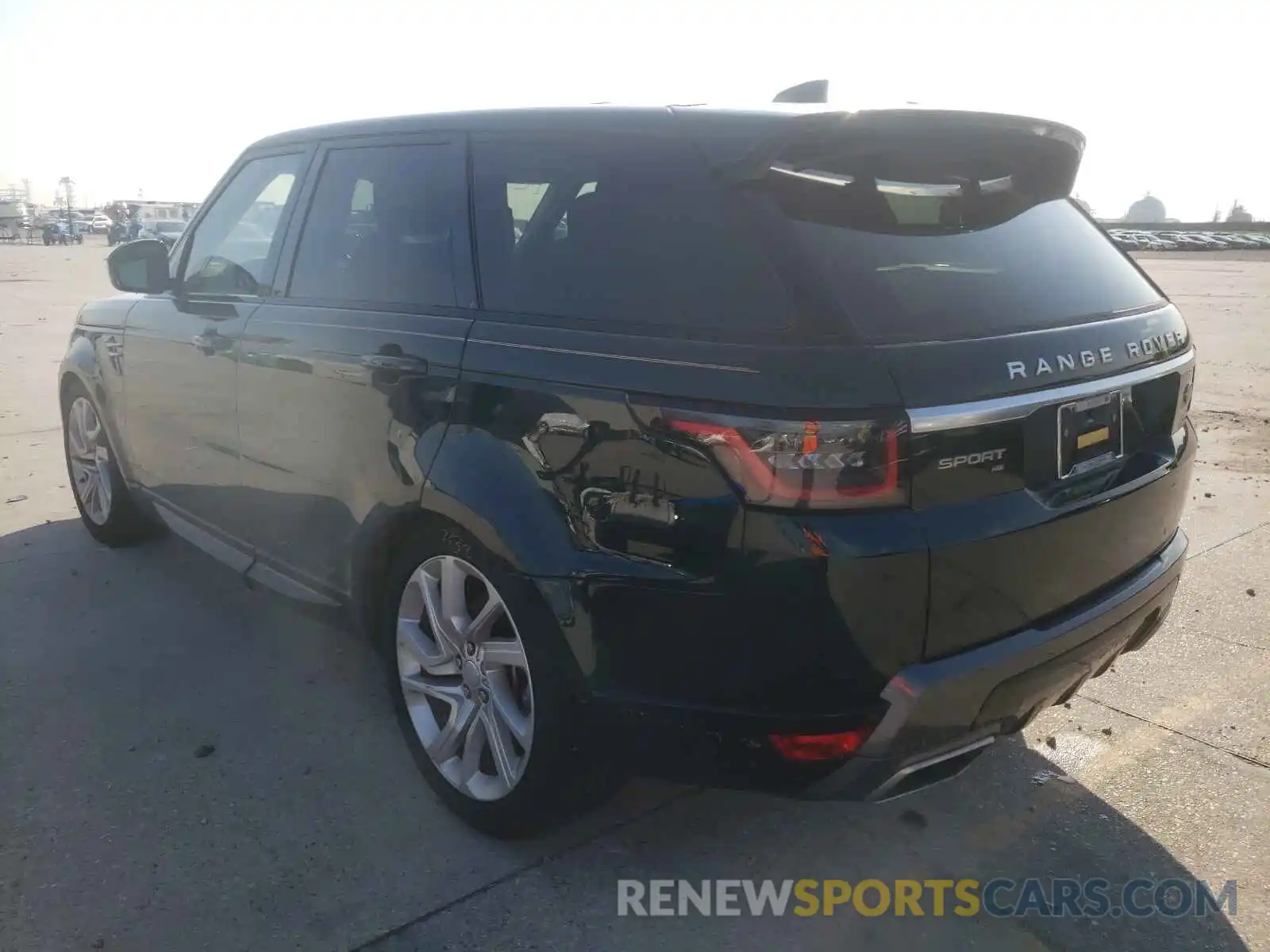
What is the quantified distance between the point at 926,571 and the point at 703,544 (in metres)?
0.45


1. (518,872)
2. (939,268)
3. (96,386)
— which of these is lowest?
(518,872)

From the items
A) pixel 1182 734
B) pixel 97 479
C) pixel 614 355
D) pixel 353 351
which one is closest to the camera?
pixel 614 355

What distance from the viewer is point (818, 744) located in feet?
7.01

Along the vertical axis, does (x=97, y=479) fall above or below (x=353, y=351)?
below

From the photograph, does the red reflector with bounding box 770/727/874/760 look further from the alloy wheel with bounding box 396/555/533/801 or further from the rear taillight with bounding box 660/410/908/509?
A: the alloy wheel with bounding box 396/555/533/801

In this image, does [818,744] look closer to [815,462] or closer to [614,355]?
[815,462]

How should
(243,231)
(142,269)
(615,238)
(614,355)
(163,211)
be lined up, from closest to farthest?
(614,355)
(615,238)
(243,231)
(142,269)
(163,211)

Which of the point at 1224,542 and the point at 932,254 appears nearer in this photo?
the point at 932,254

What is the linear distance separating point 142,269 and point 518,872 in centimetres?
291

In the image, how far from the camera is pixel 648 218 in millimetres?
2371

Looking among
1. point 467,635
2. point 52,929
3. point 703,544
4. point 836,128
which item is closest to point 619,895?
point 467,635

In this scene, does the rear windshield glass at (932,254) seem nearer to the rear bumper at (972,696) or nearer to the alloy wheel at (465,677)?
the rear bumper at (972,696)
